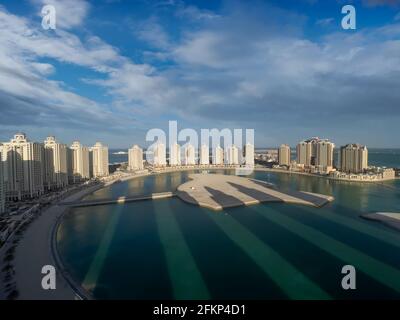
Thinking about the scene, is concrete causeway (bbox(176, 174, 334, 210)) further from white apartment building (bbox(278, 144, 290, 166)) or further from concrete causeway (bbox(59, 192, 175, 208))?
white apartment building (bbox(278, 144, 290, 166))

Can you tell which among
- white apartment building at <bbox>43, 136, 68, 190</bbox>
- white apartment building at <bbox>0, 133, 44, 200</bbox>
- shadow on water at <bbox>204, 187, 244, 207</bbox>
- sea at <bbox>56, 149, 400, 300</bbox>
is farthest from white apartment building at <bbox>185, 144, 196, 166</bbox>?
sea at <bbox>56, 149, 400, 300</bbox>

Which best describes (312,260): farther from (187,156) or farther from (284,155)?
(187,156)

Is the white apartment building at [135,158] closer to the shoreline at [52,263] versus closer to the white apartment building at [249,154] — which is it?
the white apartment building at [249,154]

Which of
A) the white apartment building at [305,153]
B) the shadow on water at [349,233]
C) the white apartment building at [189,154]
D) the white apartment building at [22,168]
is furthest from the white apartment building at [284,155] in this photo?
the white apartment building at [22,168]

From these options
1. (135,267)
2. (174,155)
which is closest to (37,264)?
(135,267)

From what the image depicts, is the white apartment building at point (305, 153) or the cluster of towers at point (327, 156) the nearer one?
the cluster of towers at point (327, 156)

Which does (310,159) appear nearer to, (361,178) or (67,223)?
(361,178)
